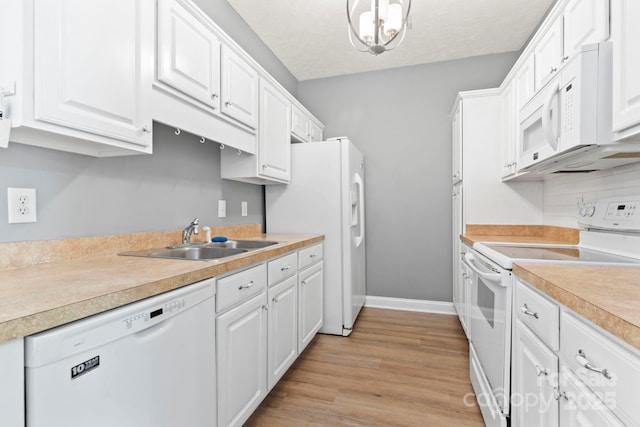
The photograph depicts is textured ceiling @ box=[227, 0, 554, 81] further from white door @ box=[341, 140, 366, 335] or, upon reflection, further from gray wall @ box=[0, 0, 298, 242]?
white door @ box=[341, 140, 366, 335]

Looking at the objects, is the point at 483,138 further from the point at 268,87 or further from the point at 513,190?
the point at 268,87

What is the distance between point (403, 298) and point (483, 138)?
71.9 inches

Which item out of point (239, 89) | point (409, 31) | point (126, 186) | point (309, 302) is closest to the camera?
point (126, 186)

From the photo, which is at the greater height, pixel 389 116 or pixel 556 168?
pixel 389 116

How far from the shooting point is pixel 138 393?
0.87 meters

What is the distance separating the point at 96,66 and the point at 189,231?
1.01 metres

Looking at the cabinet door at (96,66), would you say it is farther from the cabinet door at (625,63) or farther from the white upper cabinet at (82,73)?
the cabinet door at (625,63)

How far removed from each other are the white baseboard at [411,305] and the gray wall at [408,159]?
6 centimetres

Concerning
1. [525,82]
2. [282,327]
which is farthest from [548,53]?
[282,327]

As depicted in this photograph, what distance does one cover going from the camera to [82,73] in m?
1.04

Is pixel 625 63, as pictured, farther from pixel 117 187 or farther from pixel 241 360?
pixel 117 187

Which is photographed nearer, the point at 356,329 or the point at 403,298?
the point at 356,329

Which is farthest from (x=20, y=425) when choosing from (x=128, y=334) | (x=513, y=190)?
(x=513, y=190)

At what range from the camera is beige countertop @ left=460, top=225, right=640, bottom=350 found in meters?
0.63
